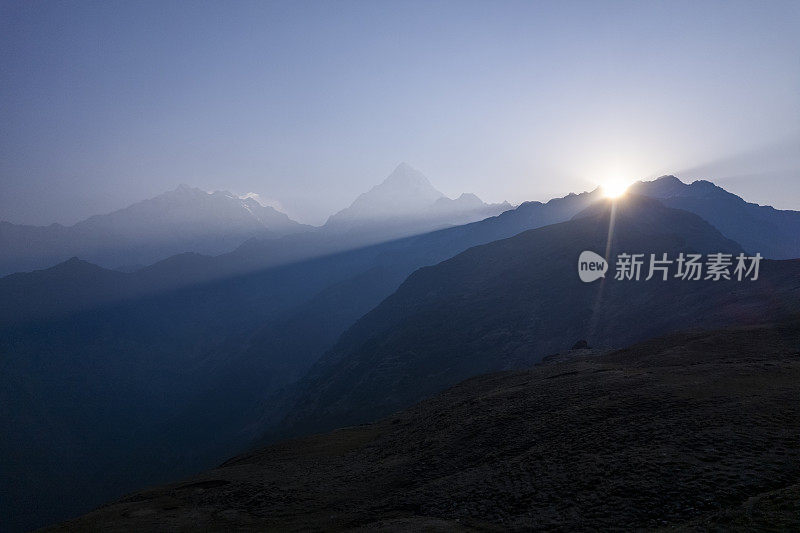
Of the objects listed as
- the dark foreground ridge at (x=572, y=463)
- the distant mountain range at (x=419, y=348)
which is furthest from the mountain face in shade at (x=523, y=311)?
the dark foreground ridge at (x=572, y=463)

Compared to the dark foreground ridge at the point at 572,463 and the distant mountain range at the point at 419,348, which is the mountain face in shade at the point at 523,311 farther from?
the dark foreground ridge at the point at 572,463

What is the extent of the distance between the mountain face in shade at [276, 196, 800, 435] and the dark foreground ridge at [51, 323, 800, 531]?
2627cm

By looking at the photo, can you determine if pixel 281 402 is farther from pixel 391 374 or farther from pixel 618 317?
pixel 618 317

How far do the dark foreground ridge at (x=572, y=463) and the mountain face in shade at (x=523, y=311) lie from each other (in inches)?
1034

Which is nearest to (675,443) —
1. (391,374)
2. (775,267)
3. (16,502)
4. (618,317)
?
(775,267)

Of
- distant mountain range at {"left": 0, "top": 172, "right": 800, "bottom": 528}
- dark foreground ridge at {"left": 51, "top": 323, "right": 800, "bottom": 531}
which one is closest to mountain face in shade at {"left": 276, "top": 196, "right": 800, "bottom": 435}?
distant mountain range at {"left": 0, "top": 172, "right": 800, "bottom": 528}

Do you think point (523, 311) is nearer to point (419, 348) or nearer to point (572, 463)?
point (419, 348)

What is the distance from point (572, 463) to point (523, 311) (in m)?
89.0

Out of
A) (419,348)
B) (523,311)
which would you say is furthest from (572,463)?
(419,348)

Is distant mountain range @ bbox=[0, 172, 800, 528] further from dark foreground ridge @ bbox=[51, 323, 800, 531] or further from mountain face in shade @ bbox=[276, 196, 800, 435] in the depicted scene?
dark foreground ridge @ bbox=[51, 323, 800, 531]

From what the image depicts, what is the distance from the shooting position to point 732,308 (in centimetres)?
5266

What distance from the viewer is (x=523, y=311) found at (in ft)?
344

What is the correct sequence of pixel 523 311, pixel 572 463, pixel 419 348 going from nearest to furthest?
pixel 572 463
pixel 523 311
pixel 419 348

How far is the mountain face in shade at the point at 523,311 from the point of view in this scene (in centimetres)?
6550
